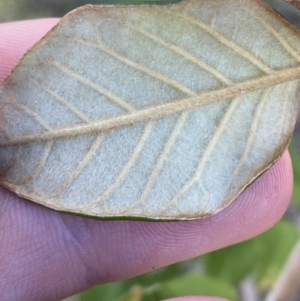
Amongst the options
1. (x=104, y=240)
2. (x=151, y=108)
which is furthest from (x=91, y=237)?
(x=151, y=108)

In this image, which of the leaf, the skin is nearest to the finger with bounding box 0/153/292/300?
the skin

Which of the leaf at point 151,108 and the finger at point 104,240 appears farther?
the finger at point 104,240

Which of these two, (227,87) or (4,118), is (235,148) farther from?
(4,118)

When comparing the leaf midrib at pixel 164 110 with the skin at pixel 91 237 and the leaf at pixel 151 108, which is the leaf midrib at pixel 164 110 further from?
the skin at pixel 91 237

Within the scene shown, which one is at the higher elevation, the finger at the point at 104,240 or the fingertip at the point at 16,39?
the fingertip at the point at 16,39

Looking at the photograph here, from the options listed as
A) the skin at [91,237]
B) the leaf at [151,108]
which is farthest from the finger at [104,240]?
the leaf at [151,108]

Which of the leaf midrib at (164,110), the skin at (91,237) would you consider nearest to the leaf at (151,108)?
the leaf midrib at (164,110)

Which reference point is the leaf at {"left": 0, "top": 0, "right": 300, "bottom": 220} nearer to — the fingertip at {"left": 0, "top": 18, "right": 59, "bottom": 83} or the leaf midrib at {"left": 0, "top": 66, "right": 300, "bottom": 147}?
the leaf midrib at {"left": 0, "top": 66, "right": 300, "bottom": 147}

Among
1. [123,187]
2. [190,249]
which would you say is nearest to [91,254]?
[190,249]

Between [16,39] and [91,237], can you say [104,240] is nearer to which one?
[91,237]
